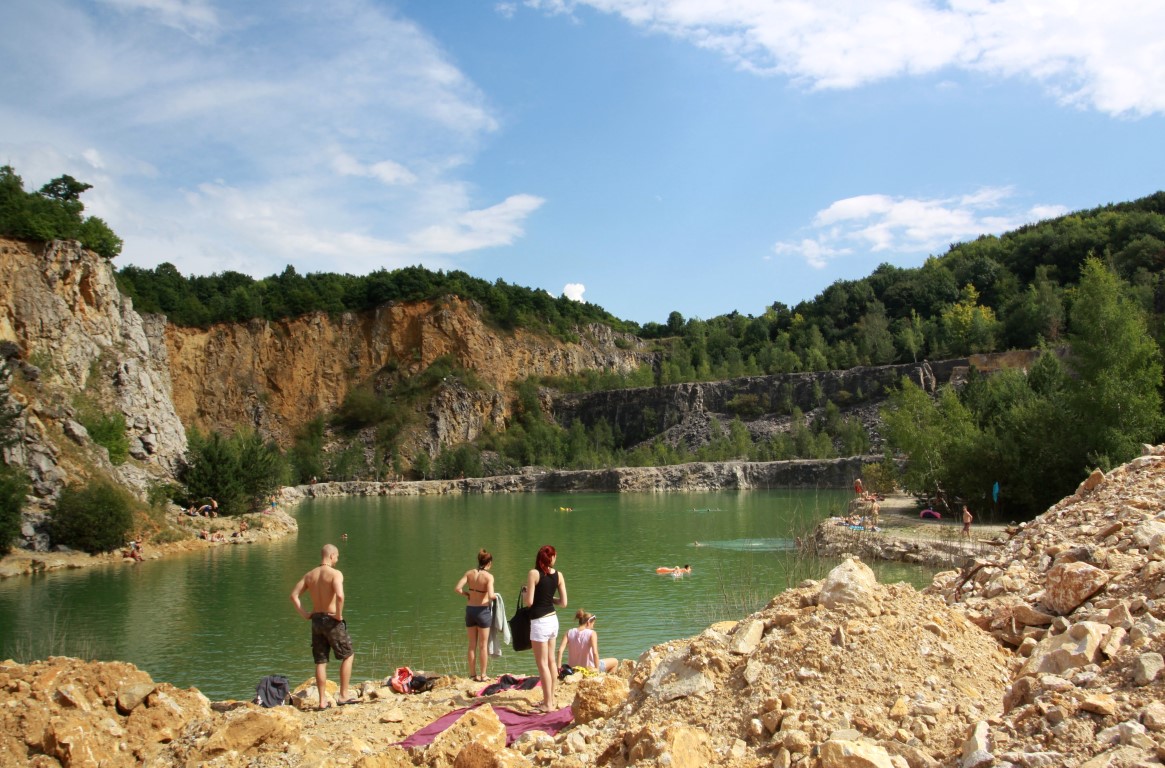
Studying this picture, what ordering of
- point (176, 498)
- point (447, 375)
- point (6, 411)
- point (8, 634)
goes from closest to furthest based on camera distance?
point (8, 634) → point (6, 411) → point (176, 498) → point (447, 375)

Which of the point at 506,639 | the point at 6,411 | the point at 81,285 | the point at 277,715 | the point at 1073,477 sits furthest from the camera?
the point at 81,285

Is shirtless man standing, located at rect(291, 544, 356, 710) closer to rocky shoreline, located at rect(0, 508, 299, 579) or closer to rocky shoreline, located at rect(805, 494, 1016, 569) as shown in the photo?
rocky shoreline, located at rect(805, 494, 1016, 569)

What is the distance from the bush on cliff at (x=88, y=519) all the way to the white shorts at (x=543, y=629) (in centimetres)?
2592

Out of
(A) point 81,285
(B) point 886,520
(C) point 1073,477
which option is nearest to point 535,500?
(A) point 81,285

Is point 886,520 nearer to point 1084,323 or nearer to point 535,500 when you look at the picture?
point 1084,323

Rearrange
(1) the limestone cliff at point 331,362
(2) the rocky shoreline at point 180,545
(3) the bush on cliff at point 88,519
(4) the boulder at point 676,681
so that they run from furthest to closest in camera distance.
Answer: (1) the limestone cliff at point 331,362, (3) the bush on cliff at point 88,519, (2) the rocky shoreline at point 180,545, (4) the boulder at point 676,681

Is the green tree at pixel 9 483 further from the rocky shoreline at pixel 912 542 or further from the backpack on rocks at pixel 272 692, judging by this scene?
the rocky shoreline at pixel 912 542

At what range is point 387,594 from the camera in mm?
22094

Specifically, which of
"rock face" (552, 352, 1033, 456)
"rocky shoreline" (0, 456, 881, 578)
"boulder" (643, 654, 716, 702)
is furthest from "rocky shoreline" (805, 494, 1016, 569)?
"rock face" (552, 352, 1033, 456)

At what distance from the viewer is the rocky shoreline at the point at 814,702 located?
5492 mm

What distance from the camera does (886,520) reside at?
96.1 ft

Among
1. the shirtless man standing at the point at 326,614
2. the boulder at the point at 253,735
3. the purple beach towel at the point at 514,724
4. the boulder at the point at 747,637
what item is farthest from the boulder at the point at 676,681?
the shirtless man standing at the point at 326,614

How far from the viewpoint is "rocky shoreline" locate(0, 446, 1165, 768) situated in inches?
216

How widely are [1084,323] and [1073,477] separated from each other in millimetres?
5098
